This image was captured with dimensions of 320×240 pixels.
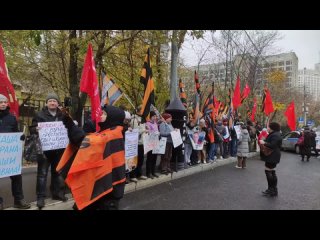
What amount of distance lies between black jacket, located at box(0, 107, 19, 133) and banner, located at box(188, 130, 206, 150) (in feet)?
23.6

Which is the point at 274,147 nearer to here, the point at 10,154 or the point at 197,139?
the point at 197,139

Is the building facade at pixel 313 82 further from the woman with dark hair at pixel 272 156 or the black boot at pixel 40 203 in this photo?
the black boot at pixel 40 203

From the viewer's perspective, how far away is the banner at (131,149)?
27.1ft

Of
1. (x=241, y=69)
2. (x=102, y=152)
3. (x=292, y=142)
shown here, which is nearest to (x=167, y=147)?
(x=102, y=152)

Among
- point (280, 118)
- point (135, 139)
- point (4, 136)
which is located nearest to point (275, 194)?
point (135, 139)

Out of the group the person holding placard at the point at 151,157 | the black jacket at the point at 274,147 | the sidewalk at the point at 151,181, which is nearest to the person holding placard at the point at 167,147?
the sidewalk at the point at 151,181

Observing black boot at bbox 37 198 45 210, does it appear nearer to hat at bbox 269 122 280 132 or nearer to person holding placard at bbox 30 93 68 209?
person holding placard at bbox 30 93 68 209

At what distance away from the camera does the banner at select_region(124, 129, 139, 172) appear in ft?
27.1

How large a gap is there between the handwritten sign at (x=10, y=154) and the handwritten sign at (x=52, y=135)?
0.37 meters

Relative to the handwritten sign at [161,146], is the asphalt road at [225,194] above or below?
below

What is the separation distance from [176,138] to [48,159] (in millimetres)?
4819

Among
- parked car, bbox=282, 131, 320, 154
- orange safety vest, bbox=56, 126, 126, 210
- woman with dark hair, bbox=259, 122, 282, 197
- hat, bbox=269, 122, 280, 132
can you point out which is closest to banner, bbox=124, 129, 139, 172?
woman with dark hair, bbox=259, 122, 282, 197

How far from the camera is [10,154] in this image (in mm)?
5672
